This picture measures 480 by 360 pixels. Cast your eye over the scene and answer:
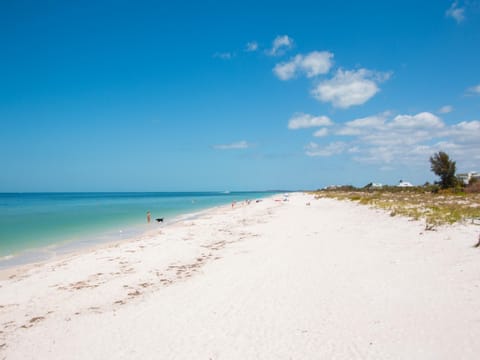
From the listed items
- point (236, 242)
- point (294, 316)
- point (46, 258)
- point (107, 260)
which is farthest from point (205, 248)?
point (294, 316)

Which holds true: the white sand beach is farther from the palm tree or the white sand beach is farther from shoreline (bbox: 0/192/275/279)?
the palm tree

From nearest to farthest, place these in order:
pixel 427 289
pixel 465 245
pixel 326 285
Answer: pixel 427 289
pixel 326 285
pixel 465 245

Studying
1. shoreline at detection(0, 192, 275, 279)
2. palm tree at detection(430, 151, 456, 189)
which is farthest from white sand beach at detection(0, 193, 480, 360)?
palm tree at detection(430, 151, 456, 189)

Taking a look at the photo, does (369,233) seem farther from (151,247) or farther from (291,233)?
(151,247)

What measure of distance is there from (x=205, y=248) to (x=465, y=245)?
30.7ft

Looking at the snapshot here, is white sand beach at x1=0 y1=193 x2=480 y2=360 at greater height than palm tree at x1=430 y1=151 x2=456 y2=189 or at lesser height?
lesser

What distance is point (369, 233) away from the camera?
45.7 feet

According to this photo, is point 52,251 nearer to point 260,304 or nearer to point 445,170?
point 260,304

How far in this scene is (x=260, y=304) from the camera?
6340mm

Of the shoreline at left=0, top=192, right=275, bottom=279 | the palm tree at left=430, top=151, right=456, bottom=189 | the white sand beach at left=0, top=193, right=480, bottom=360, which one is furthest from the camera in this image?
the palm tree at left=430, top=151, right=456, bottom=189

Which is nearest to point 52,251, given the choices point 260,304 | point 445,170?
point 260,304

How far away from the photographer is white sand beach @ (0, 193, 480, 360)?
469 centimetres

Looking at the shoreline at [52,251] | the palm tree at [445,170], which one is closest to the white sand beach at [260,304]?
the shoreline at [52,251]

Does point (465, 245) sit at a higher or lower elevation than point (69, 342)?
higher
